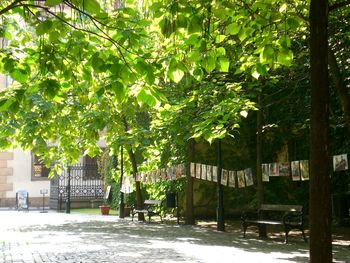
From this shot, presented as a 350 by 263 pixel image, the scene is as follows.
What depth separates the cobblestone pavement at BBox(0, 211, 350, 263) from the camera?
10.6 m

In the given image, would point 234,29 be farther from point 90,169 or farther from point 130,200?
point 90,169

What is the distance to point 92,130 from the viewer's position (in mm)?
9594

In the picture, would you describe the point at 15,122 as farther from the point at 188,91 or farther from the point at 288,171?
the point at 288,171

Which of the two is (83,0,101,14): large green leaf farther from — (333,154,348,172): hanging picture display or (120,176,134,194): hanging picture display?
(120,176,134,194): hanging picture display

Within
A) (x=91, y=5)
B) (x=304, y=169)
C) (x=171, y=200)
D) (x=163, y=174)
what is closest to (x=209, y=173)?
(x=171, y=200)

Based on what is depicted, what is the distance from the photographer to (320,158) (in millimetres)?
4004

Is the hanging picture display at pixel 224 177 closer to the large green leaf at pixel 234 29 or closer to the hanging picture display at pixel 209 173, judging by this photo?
the hanging picture display at pixel 209 173

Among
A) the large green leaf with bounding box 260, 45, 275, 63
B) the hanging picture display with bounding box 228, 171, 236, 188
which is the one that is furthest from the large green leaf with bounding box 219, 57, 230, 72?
the hanging picture display with bounding box 228, 171, 236, 188

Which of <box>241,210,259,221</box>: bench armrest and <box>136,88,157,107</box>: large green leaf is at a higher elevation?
<box>136,88,157,107</box>: large green leaf

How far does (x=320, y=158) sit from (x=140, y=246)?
30.4 feet

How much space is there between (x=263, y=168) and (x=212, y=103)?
3376 millimetres

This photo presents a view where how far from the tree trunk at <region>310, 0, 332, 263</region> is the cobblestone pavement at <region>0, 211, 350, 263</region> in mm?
6336

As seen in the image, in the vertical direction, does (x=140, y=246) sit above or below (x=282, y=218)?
below

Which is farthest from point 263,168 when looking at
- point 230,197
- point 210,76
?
point 230,197
